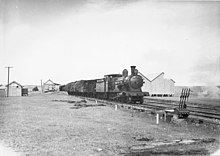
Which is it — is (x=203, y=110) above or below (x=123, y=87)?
below

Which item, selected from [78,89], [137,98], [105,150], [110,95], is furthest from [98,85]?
[105,150]

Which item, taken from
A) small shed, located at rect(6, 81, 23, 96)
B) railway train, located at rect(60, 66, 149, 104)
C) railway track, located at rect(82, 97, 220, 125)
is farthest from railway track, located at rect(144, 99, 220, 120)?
small shed, located at rect(6, 81, 23, 96)

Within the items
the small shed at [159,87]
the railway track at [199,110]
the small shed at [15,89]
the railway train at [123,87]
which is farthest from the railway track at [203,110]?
the small shed at [15,89]

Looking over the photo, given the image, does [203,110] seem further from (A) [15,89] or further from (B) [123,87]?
(A) [15,89]

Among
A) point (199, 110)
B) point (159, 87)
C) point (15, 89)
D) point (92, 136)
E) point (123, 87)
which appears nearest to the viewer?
point (92, 136)

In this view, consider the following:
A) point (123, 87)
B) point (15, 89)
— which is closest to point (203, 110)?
point (123, 87)

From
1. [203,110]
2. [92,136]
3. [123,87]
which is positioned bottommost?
[92,136]

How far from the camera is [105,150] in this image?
190 inches

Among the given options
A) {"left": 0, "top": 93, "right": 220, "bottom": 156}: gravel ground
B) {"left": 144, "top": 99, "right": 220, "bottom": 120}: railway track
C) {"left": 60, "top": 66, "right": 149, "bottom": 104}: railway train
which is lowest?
{"left": 0, "top": 93, "right": 220, "bottom": 156}: gravel ground

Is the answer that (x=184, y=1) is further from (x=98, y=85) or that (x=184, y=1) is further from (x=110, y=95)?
(x=98, y=85)

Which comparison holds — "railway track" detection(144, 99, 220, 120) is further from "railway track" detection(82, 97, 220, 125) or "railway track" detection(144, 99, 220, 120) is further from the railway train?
Result: the railway train

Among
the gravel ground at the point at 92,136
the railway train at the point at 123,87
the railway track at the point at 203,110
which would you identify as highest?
the railway train at the point at 123,87

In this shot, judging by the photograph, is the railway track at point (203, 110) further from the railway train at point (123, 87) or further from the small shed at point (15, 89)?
the small shed at point (15, 89)

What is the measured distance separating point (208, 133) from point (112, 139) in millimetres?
2853
